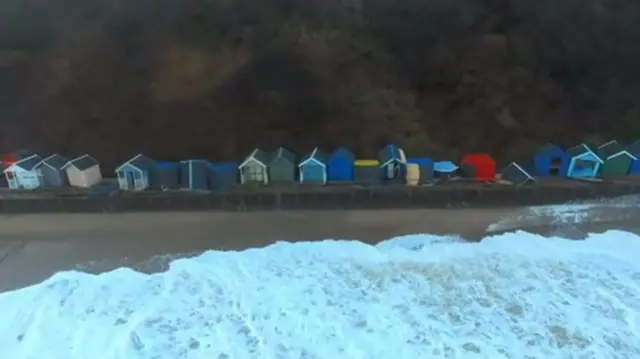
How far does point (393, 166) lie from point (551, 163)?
517mm

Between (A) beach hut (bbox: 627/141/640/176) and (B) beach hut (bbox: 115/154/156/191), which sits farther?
(A) beach hut (bbox: 627/141/640/176)

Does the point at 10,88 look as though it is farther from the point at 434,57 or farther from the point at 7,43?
the point at 434,57

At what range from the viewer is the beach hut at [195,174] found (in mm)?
1770

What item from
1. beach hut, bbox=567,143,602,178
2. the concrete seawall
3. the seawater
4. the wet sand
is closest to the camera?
the seawater

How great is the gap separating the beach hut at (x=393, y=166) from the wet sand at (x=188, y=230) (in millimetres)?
127

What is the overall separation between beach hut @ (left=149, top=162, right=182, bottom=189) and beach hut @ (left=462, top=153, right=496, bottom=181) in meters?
0.90

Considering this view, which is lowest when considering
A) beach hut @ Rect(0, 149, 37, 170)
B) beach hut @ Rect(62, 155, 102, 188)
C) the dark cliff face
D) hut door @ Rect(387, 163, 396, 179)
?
hut door @ Rect(387, 163, 396, 179)

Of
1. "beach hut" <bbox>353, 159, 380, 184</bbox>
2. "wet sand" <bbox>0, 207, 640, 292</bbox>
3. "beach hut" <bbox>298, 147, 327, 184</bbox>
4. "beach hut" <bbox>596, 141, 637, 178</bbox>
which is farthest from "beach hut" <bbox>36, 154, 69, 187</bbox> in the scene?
"beach hut" <bbox>596, 141, 637, 178</bbox>

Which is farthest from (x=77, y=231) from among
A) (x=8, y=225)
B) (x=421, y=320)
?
(x=421, y=320)

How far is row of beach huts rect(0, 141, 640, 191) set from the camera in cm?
177

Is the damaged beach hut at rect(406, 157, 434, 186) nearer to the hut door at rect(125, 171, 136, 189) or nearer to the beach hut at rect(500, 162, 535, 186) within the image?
the beach hut at rect(500, 162, 535, 186)

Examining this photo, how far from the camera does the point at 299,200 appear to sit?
1.74 meters

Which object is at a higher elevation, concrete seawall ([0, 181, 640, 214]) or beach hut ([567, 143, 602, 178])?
beach hut ([567, 143, 602, 178])

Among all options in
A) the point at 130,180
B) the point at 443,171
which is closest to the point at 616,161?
the point at 443,171
